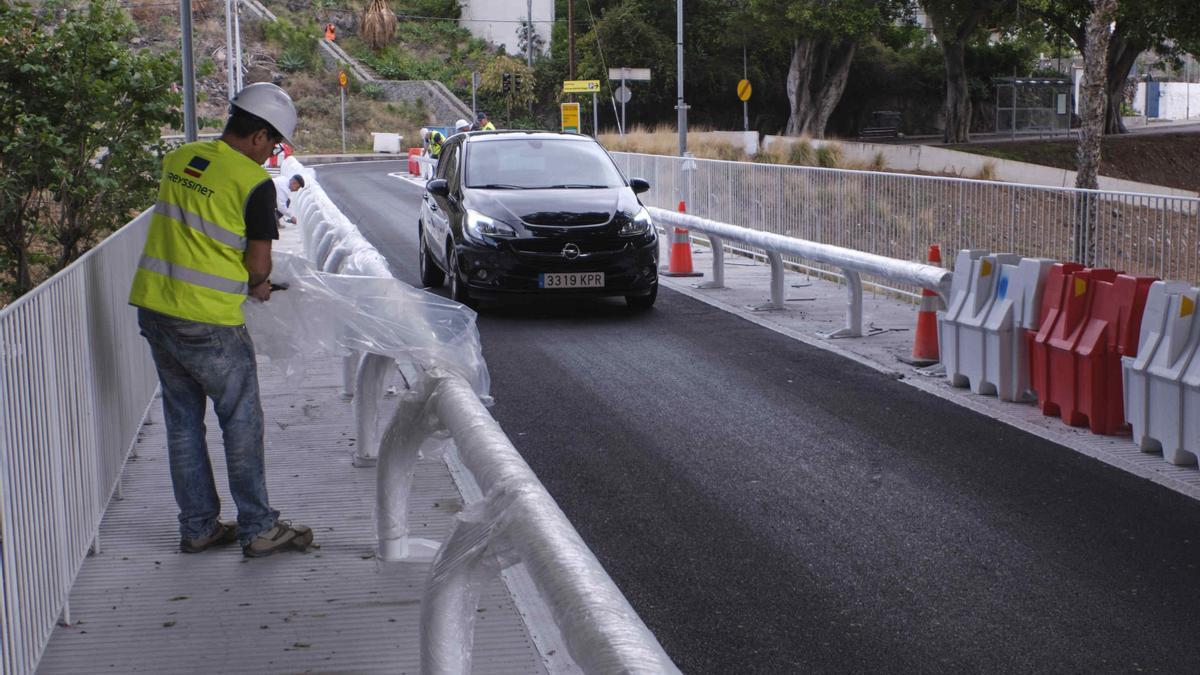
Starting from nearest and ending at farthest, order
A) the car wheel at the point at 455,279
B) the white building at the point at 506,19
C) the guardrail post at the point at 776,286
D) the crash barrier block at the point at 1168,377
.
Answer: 1. the crash barrier block at the point at 1168,377
2. the car wheel at the point at 455,279
3. the guardrail post at the point at 776,286
4. the white building at the point at 506,19

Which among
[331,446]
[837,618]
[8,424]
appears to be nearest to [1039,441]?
[837,618]

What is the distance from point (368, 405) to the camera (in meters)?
7.73

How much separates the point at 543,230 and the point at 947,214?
4.13 metres

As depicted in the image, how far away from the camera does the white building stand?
81500 millimetres

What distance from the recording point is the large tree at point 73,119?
11.9 m

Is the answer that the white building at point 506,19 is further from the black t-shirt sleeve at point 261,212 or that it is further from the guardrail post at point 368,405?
the black t-shirt sleeve at point 261,212

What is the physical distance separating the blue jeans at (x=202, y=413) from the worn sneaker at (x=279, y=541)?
4 cm

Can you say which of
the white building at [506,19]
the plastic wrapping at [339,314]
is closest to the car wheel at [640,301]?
the plastic wrapping at [339,314]

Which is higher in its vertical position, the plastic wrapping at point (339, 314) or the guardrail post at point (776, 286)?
the plastic wrapping at point (339, 314)

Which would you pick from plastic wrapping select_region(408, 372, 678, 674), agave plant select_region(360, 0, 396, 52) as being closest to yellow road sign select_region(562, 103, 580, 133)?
plastic wrapping select_region(408, 372, 678, 674)

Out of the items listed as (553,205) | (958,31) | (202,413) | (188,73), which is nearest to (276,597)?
(202,413)

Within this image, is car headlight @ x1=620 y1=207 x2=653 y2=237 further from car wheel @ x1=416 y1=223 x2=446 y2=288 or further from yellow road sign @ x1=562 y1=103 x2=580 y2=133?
yellow road sign @ x1=562 y1=103 x2=580 y2=133

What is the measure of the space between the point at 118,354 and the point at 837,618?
369 cm

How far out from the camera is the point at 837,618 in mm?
5617
